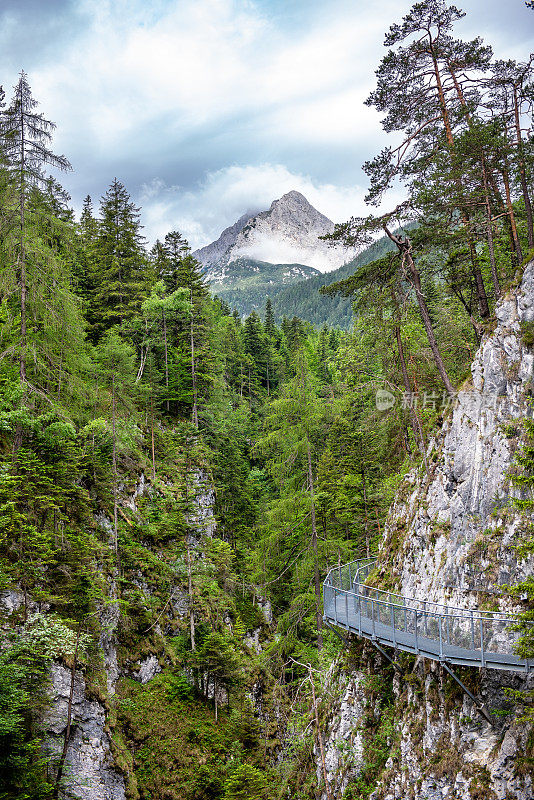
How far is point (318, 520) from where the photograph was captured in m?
22.7

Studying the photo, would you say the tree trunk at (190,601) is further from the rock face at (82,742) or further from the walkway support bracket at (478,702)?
the walkway support bracket at (478,702)

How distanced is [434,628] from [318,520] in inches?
470

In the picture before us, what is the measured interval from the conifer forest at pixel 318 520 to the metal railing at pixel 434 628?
329mm

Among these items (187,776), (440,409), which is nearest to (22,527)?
(187,776)

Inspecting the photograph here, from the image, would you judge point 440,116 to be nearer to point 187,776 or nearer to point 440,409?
point 440,409

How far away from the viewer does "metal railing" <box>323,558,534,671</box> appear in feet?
32.1

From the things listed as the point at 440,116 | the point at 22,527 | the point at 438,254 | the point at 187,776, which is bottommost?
the point at 187,776

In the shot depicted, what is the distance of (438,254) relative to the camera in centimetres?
1720

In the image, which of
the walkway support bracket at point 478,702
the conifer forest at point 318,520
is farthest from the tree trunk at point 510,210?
the walkway support bracket at point 478,702

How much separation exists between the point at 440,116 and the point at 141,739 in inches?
964

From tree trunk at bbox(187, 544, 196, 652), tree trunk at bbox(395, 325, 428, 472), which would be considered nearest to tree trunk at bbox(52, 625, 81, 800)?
tree trunk at bbox(187, 544, 196, 652)

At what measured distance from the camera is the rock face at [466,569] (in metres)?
9.73

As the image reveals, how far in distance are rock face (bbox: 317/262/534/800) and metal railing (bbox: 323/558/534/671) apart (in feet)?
2.22

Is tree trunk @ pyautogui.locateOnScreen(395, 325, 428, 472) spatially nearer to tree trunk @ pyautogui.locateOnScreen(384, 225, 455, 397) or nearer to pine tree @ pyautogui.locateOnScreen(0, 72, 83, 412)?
tree trunk @ pyautogui.locateOnScreen(384, 225, 455, 397)
